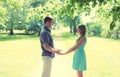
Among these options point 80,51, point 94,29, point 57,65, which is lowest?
point 94,29

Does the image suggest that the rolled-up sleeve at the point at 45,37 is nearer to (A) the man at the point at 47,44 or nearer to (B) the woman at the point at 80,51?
(A) the man at the point at 47,44

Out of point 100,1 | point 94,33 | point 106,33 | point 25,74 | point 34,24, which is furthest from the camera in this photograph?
point 94,33

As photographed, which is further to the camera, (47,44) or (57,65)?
(57,65)

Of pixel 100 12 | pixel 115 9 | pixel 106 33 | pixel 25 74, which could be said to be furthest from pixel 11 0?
pixel 106 33

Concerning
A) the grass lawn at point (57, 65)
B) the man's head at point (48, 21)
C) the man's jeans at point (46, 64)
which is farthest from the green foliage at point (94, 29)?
the man's head at point (48, 21)

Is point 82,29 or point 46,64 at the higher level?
point 82,29

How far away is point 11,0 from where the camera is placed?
16.8m

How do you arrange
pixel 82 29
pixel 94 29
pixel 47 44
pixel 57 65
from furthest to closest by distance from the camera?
pixel 94 29
pixel 57 65
pixel 82 29
pixel 47 44

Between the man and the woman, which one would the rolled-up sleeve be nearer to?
the man

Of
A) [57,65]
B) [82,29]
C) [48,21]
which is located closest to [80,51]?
[82,29]

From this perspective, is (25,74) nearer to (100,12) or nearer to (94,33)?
(100,12)

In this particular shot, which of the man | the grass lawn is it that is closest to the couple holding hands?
the man

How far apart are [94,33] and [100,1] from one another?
10600cm

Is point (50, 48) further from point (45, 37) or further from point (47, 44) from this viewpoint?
point (45, 37)
